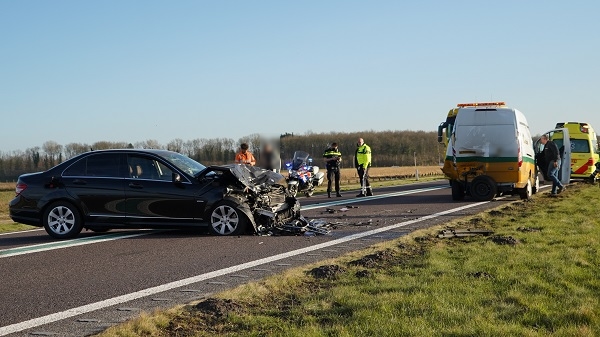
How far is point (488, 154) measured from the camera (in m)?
18.9

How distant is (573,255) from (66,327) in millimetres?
5648

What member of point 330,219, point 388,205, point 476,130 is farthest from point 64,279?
point 476,130

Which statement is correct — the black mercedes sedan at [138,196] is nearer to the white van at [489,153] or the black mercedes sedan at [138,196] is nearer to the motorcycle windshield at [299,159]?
the white van at [489,153]

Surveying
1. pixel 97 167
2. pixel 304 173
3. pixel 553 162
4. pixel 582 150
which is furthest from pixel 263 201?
pixel 582 150

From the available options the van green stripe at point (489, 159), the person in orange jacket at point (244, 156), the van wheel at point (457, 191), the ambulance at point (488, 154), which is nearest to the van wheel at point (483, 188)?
the ambulance at point (488, 154)

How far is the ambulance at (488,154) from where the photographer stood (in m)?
18.8

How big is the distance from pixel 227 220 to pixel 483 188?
9.45 meters

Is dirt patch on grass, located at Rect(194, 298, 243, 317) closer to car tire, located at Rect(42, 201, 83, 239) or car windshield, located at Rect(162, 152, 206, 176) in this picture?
car windshield, located at Rect(162, 152, 206, 176)

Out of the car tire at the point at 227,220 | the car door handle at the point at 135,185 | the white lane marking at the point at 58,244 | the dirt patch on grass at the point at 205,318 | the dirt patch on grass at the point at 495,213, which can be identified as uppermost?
the car door handle at the point at 135,185

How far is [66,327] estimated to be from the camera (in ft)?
18.6

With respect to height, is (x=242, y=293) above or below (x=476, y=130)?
below

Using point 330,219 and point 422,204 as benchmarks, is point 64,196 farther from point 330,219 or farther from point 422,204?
point 422,204

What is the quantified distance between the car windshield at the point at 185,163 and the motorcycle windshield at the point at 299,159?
1339 cm

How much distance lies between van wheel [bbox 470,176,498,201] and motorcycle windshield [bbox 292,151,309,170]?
8477 millimetres
